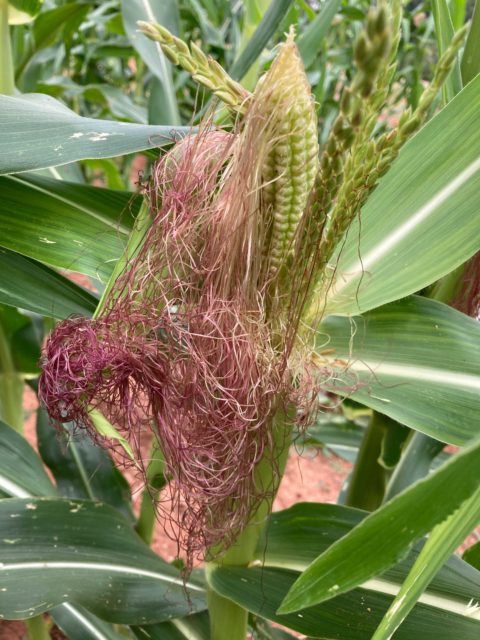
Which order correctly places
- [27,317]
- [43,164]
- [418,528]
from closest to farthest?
[418,528], [43,164], [27,317]

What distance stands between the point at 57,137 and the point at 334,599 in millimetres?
416

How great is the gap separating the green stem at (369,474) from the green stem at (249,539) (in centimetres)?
23

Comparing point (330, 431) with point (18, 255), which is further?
point (330, 431)

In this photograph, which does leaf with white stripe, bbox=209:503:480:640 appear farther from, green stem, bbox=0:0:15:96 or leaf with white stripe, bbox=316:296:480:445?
green stem, bbox=0:0:15:96

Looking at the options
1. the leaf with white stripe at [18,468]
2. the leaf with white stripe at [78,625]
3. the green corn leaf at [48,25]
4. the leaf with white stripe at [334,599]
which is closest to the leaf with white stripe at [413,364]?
the leaf with white stripe at [334,599]

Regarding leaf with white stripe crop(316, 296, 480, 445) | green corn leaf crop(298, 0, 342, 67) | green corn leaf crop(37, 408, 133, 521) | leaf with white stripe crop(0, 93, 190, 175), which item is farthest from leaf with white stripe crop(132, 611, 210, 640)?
green corn leaf crop(298, 0, 342, 67)

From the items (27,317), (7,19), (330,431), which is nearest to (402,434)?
(330,431)

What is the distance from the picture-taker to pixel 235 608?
21.4 inches

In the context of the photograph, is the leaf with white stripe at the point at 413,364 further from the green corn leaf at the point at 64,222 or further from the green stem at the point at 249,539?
the green corn leaf at the point at 64,222

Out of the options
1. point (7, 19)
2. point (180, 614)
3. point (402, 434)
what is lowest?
point (180, 614)

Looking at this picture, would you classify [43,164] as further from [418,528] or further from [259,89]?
[418,528]

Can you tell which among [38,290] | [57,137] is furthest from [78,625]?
[57,137]

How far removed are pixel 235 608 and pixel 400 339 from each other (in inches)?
11.4

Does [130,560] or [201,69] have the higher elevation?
[201,69]
